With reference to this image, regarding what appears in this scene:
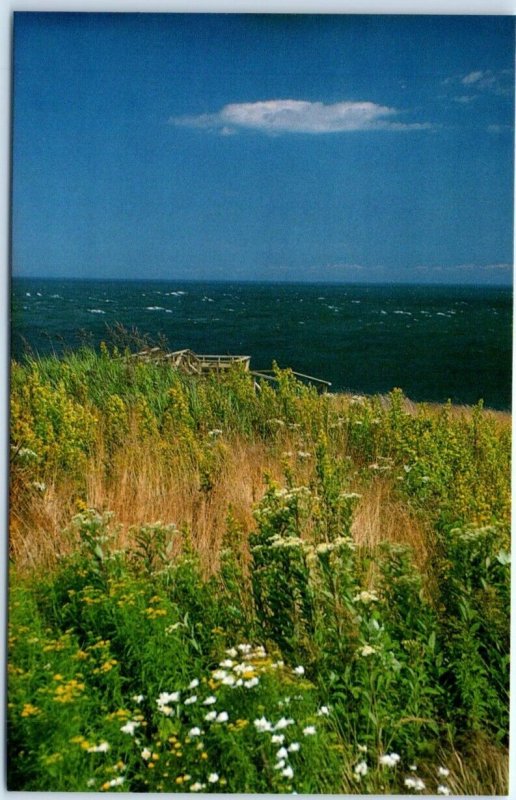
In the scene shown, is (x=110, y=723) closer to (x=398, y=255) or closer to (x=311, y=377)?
(x=311, y=377)

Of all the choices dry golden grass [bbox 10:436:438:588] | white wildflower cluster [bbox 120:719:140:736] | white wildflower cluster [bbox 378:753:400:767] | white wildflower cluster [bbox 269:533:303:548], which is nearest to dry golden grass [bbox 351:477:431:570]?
dry golden grass [bbox 10:436:438:588]

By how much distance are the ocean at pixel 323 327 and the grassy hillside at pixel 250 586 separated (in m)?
0.12

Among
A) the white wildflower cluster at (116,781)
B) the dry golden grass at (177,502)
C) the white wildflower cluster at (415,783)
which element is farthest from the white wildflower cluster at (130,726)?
the white wildflower cluster at (415,783)

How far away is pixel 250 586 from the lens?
397 cm

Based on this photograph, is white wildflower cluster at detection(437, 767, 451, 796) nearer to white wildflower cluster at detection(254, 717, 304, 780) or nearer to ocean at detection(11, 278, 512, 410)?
white wildflower cluster at detection(254, 717, 304, 780)

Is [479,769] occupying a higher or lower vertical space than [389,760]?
lower

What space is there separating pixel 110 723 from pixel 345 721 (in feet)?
3.54

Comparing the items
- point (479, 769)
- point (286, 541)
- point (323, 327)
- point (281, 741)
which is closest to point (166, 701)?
point (281, 741)

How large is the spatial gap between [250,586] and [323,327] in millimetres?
1344

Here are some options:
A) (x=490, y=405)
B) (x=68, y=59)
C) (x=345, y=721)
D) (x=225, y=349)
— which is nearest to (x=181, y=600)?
(x=345, y=721)

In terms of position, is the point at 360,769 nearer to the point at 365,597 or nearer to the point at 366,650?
the point at 366,650

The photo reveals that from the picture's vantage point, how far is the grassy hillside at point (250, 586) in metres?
3.77

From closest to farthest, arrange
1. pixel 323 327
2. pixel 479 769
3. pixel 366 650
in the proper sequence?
1. pixel 366 650
2. pixel 479 769
3. pixel 323 327

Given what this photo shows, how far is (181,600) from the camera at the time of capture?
156 inches
